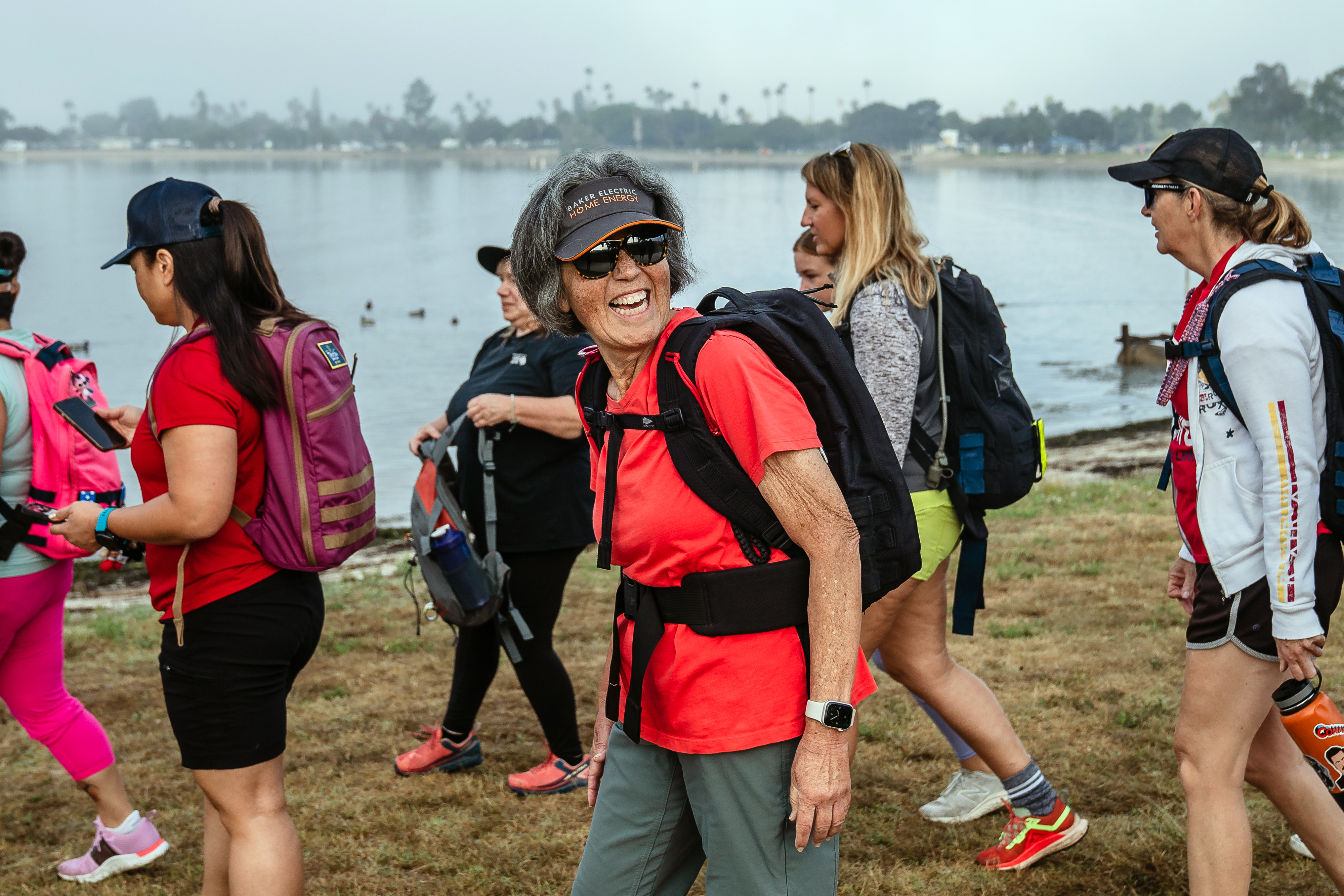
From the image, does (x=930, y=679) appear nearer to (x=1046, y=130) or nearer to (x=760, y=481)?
(x=760, y=481)

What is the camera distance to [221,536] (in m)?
2.80

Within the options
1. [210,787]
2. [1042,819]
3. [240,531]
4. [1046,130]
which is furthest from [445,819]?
[1046,130]

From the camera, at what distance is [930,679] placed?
11.8 ft

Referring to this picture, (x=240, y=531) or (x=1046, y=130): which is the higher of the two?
(x=1046, y=130)

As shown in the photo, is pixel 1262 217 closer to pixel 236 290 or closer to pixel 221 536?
pixel 236 290

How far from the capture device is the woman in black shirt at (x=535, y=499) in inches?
169

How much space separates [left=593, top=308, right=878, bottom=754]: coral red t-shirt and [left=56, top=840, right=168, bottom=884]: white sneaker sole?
2.59 meters

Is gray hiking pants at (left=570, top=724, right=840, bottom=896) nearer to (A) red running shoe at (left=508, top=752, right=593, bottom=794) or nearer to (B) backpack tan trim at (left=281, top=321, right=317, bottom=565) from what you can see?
(B) backpack tan trim at (left=281, top=321, right=317, bottom=565)

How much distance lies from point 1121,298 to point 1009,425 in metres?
50.4

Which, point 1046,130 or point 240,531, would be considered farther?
point 1046,130

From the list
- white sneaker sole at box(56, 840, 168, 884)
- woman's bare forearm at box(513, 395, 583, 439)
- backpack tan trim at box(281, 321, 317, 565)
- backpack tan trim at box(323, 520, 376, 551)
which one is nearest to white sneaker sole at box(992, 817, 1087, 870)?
woman's bare forearm at box(513, 395, 583, 439)

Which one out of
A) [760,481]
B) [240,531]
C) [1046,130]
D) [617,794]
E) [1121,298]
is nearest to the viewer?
[760,481]

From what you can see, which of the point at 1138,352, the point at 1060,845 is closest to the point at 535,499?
the point at 1060,845

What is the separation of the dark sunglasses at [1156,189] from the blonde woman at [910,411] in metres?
0.71
